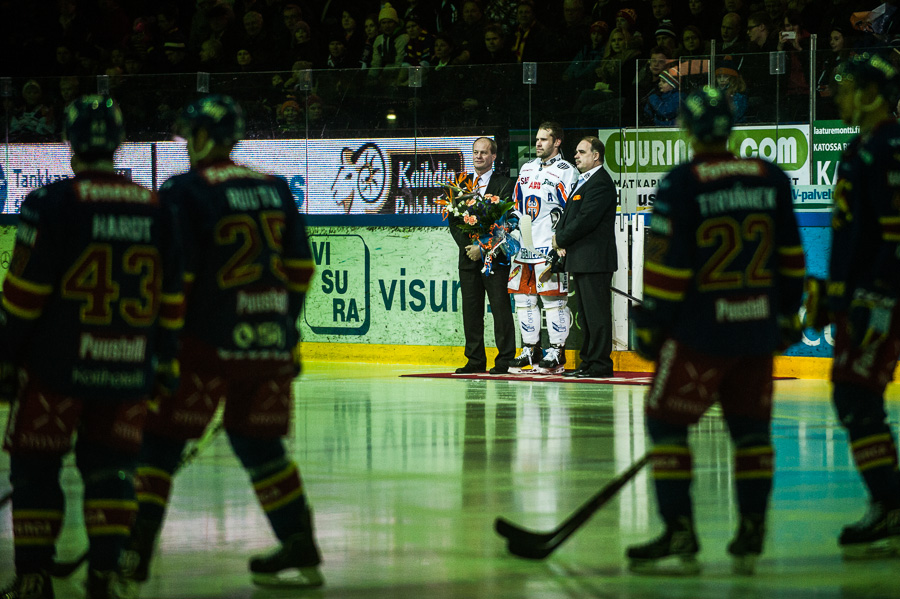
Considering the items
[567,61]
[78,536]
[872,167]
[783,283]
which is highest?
[567,61]

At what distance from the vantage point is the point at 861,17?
487 inches

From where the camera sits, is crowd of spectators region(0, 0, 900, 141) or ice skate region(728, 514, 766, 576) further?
crowd of spectators region(0, 0, 900, 141)

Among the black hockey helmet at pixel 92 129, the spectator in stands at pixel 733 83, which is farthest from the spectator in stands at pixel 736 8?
the black hockey helmet at pixel 92 129

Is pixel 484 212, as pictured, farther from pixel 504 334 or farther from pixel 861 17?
pixel 861 17

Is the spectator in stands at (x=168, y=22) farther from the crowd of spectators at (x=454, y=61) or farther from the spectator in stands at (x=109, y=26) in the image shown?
the spectator in stands at (x=109, y=26)

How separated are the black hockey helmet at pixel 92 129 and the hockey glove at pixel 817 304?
110 inches

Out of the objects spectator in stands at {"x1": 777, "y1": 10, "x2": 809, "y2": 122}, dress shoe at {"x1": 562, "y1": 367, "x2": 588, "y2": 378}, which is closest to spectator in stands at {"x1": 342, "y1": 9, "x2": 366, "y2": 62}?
dress shoe at {"x1": 562, "y1": 367, "x2": 588, "y2": 378}

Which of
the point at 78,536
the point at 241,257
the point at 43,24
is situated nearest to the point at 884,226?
the point at 241,257

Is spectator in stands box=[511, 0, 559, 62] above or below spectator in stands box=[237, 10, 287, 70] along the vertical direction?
A: below

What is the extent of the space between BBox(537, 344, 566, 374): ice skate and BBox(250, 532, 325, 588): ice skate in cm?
733

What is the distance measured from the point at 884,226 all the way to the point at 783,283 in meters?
0.53

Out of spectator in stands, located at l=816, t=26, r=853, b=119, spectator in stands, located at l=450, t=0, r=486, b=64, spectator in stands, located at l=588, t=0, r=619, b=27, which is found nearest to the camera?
spectator in stands, located at l=816, t=26, r=853, b=119

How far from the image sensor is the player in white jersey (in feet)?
39.1

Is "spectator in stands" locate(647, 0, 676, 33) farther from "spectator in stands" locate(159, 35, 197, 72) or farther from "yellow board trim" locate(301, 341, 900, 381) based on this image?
"spectator in stands" locate(159, 35, 197, 72)
